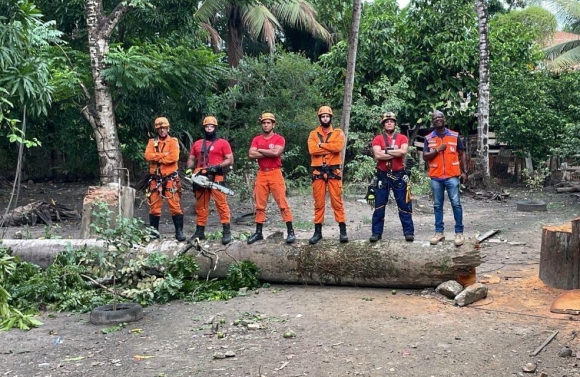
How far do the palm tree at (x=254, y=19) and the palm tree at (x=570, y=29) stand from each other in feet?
32.4

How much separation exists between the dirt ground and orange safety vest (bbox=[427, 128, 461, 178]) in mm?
1418

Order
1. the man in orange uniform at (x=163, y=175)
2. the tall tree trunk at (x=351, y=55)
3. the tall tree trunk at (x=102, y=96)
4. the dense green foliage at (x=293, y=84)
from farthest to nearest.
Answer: the tall tree trunk at (x=351, y=55), the dense green foliage at (x=293, y=84), the tall tree trunk at (x=102, y=96), the man in orange uniform at (x=163, y=175)

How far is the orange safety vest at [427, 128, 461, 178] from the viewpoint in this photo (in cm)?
789

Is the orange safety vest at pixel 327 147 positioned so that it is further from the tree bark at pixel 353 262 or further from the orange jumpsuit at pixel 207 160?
the orange jumpsuit at pixel 207 160

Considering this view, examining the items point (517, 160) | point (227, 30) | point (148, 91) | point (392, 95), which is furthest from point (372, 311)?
point (227, 30)

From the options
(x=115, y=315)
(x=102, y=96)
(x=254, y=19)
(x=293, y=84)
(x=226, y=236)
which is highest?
(x=254, y=19)

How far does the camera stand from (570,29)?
2702 centimetres

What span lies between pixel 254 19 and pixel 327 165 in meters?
16.3

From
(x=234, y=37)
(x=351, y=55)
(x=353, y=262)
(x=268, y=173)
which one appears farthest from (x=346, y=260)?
(x=234, y=37)

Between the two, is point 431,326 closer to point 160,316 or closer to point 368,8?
point 160,316

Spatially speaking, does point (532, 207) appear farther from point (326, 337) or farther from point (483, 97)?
point (326, 337)

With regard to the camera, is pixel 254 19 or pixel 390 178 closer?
pixel 390 178

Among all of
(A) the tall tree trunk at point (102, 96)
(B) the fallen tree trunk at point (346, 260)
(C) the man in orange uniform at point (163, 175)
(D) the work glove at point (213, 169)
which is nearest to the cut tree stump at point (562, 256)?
(B) the fallen tree trunk at point (346, 260)

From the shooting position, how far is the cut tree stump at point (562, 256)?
705 cm
